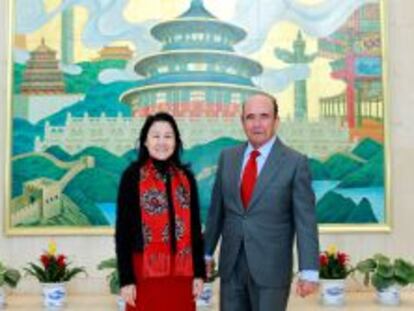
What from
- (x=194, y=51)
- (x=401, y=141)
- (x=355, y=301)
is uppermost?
(x=194, y=51)

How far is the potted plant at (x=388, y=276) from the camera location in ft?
10.4

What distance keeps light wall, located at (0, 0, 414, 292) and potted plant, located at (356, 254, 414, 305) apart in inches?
12.0

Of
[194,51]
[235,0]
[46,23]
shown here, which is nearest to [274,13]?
[235,0]

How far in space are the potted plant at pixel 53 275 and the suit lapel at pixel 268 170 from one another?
4.80ft

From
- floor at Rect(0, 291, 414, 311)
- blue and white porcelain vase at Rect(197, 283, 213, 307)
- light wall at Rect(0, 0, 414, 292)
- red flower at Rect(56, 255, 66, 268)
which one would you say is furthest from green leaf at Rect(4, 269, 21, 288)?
blue and white porcelain vase at Rect(197, 283, 213, 307)

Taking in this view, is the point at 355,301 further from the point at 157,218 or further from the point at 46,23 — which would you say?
the point at 46,23

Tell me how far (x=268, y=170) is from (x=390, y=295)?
142 cm

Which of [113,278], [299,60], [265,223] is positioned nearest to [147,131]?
[265,223]

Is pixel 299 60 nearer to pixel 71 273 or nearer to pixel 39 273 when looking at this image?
pixel 71 273

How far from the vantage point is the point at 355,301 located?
3.28 metres

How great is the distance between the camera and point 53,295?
3.11 meters

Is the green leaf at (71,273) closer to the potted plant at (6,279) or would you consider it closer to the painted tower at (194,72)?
the potted plant at (6,279)

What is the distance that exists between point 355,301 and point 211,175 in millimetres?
1187

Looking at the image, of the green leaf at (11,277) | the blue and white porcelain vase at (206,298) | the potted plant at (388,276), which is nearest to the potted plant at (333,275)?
the potted plant at (388,276)
